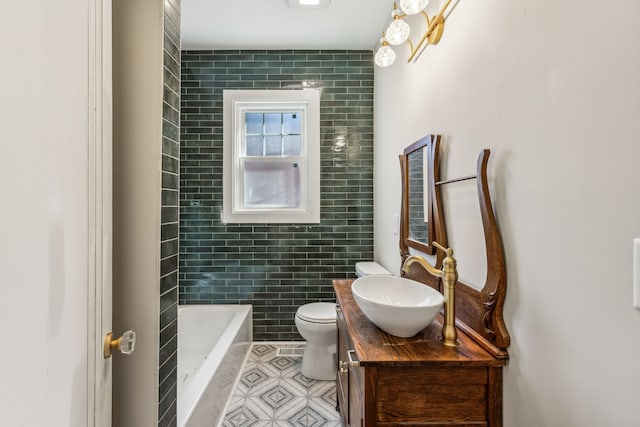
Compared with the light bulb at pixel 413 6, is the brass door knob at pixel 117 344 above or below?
below

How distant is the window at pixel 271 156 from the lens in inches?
109

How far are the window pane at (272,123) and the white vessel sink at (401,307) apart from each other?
6.46 ft

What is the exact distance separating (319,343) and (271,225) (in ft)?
3.72

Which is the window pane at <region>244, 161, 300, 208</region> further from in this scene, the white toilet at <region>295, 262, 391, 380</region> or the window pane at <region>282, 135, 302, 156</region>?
the white toilet at <region>295, 262, 391, 380</region>

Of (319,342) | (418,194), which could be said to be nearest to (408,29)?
(418,194)

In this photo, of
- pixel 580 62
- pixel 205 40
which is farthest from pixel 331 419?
pixel 205 40

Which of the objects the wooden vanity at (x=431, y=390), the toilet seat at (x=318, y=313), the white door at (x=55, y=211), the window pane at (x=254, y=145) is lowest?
the toilet seat at (x=318, y=313)

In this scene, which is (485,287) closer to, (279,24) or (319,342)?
(319,342)

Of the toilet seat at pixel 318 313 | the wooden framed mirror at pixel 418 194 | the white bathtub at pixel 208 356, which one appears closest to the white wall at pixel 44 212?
the white bathtub at pixel 208 356

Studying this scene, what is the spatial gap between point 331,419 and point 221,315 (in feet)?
4.45

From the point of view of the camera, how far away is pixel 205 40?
8.59ft

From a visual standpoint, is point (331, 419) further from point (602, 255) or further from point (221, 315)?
point (602, 255)

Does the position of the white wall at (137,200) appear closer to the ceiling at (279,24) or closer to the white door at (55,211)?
the white door at (55,211)

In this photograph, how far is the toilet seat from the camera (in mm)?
2135
